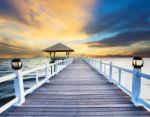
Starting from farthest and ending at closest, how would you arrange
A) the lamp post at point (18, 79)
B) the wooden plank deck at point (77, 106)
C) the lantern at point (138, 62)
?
the lantern at point (138, 62)
the lamp post at point (18, 79)
the wooden plank deck at point (77, 106)

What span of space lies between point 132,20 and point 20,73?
20004 mm

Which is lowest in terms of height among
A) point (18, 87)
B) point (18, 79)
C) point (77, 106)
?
point (77, 106)

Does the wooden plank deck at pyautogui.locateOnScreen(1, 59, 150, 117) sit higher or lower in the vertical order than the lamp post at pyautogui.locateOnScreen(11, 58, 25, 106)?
lower

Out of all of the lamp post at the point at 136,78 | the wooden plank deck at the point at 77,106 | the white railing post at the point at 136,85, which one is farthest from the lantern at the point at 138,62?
the wooden plank deck at the point at 77,106

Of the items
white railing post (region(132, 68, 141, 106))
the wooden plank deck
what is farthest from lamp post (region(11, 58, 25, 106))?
white railing post (region(132, 68, 141, 106))

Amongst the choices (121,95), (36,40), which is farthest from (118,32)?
(121,95)

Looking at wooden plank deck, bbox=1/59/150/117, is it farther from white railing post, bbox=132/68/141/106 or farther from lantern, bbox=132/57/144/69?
lantern, bbox=132/57/144/69

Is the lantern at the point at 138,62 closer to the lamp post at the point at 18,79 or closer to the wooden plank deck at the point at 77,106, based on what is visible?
the wooden plank deck at the point at 77,106

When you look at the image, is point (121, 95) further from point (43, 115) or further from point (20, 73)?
point (20, 73)

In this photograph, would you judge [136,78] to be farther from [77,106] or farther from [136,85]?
[77,106]

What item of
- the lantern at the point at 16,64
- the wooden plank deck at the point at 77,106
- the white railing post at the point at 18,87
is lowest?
the wooden plank deck at the point at 77,106

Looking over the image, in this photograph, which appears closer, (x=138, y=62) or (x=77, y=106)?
(x=77, y=106)

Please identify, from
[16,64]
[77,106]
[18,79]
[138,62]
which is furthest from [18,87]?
[138,62]

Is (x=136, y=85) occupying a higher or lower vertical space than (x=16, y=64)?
lower
